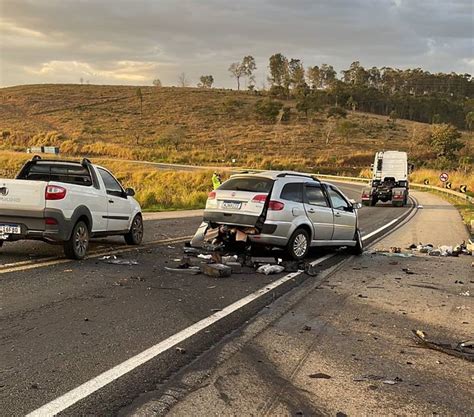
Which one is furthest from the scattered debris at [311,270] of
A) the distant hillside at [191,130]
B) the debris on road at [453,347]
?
the distant hillside at [191,130]

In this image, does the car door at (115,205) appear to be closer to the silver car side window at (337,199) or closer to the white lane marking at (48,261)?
the white lane marking at (48,261)

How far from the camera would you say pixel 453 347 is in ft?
19.0

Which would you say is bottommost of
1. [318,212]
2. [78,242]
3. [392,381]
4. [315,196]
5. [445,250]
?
[445,250]

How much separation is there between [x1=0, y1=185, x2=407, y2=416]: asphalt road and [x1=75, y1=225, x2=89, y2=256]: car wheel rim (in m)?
0.19

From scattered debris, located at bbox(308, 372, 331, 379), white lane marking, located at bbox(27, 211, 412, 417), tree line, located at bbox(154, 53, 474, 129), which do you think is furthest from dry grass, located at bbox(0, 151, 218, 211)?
tree line, located at bbox(154, 53, 474, 129)

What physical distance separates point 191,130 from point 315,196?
9193 centimetres

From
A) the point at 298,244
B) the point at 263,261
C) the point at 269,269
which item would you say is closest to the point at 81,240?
the point at 263,261

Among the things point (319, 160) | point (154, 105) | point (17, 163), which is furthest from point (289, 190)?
point (154, 105)

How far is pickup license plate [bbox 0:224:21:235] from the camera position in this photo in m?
9.46

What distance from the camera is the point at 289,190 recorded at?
11.0 meters

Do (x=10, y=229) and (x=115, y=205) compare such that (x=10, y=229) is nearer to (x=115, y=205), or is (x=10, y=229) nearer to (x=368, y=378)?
(x=115, y=205)

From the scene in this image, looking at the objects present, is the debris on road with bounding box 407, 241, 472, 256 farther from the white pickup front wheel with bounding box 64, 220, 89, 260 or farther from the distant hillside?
the distant hillside

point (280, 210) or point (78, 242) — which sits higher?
point (280, 210)

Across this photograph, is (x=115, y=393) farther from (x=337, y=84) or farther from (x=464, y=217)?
(x=337, y=84)
